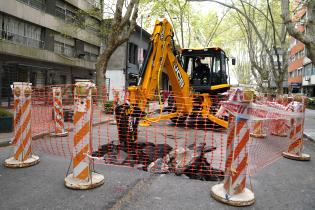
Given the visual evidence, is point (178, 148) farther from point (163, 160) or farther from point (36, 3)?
point (36, 3)

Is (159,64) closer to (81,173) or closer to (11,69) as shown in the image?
(81,173)

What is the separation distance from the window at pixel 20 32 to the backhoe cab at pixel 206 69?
1325cm

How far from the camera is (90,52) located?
29.1 m

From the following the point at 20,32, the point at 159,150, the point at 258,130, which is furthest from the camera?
the point at 20,32

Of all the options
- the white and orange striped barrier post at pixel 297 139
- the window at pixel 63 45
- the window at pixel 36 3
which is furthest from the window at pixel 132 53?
the white and orange striped barrier post at pixel 297 139

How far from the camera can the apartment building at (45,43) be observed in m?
17.8

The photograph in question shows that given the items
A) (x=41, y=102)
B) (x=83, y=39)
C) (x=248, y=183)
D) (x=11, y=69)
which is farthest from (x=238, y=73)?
(x=248, y=183)

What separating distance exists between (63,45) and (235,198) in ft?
79.0

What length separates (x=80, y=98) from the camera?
13.1 ft

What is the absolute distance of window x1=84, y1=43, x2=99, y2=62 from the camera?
28.3m

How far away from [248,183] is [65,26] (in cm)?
2296

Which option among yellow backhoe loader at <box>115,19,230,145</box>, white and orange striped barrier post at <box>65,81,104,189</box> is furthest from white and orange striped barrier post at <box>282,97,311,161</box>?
white and orange striped barrier post at <box>65,81,104,189</box>

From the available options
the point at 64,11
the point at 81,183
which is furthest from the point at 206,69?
the point at 64,11

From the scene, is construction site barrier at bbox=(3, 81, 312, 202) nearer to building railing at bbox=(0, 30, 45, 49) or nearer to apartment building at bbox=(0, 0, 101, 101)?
apartment building at bbox=(0, 0, 101, 101)
